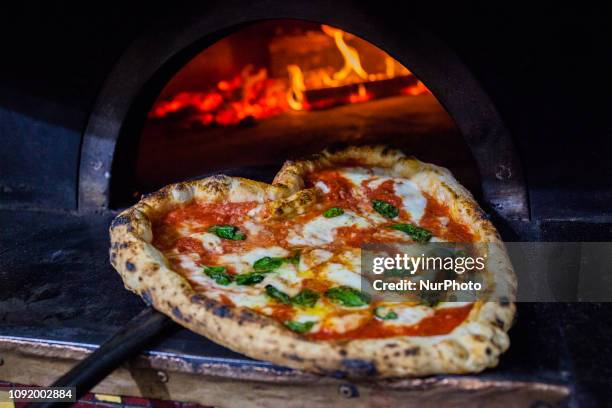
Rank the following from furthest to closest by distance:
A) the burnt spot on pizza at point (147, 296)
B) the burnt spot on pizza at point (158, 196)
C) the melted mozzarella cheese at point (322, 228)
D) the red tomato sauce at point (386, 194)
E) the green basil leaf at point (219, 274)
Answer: the red tomato sauce at point (386, 194), the burnt spot on pizza at point (158, 196), the melted mozzarella cheese at point (322, 228), the green basil leaf at point (219, 274), the burnt spot on pizza at point (147, 296)

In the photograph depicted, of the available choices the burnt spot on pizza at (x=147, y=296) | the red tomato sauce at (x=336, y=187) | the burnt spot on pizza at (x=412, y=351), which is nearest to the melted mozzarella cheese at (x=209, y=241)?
the burnt spot on pizza at (x=147, y=296)

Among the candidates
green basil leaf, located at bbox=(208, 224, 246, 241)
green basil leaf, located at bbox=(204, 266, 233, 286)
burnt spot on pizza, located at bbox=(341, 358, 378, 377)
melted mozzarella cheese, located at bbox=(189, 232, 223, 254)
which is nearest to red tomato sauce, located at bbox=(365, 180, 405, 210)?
green basil leaf, located at bbox=(208, 224, 246, 241)

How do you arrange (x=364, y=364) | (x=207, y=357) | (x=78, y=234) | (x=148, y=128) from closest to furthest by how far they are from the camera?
1. (x=364, y=364)
2. (x=207, y=357)
3. (x=78, y=234)
4. (x=148, y=128)

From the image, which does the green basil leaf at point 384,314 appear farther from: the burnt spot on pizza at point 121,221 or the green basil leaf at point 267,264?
the burnt spot on pizza at point 121,221

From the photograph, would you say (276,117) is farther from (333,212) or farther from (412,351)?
(412,351)

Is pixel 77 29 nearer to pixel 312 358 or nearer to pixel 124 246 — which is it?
pixel 124 246

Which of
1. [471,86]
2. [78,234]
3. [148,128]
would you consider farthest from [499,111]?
[148,128]

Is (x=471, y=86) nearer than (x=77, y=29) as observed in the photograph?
Yes

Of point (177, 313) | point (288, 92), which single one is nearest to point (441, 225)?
point (177, 313)
